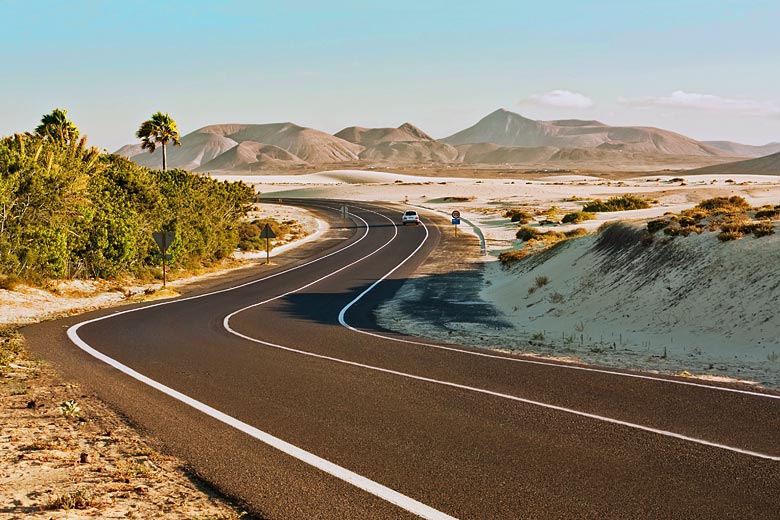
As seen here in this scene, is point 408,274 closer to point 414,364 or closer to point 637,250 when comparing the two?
point 637,250

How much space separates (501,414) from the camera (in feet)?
30.3

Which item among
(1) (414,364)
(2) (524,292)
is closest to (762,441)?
(1) (414,364)

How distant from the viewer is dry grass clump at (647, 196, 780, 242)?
2056cm

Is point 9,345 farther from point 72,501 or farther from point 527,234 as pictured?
point 527,234

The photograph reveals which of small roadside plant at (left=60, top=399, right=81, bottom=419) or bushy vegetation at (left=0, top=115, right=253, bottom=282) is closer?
small roadside plant at (left=60, top=399, right=81, bottom=419)

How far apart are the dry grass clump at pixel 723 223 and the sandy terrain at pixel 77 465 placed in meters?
18.3

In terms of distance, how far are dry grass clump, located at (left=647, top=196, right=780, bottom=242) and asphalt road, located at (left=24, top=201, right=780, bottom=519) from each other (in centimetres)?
1085

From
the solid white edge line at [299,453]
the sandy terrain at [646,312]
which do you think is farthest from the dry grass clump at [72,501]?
the sandy terrain at [646,312]

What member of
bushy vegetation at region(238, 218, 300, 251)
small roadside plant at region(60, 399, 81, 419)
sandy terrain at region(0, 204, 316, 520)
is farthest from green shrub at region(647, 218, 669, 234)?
bushy vegetation at region(238, 218, 300, 251)

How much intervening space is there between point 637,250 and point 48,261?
74.3ft

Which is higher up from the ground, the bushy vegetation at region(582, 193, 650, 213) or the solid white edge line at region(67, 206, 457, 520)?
the bushy vegetation at region(582, 193, 650, 213)

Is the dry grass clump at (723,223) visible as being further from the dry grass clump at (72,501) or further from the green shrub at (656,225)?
the dry grass clump at (72,501)

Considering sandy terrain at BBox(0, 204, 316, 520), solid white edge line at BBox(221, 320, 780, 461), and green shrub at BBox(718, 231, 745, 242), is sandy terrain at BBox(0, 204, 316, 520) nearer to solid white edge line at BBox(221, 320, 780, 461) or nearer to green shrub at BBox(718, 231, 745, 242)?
solid white edge line at BBox(221, 320, 780, 461)

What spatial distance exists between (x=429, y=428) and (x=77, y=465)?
4.06 meters
